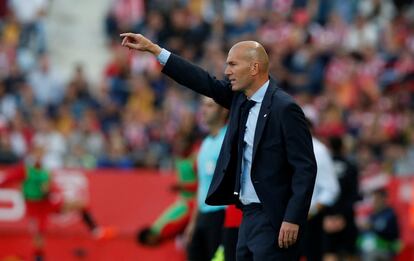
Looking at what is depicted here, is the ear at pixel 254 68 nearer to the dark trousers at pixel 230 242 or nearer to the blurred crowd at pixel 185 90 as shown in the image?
the dark trousers at pixel 230 242

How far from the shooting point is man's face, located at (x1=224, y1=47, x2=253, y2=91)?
8383 mm

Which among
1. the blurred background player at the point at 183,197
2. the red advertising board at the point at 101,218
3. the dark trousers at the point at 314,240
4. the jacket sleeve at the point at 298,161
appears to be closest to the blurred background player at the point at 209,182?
the dark trousers at the point at 314,240

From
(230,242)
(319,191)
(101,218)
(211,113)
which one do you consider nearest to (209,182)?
(211,113)

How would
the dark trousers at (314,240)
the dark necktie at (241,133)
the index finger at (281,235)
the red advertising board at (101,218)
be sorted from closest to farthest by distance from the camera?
1. the index finger at (281,235)
2. the dark necktie at (241,133)
3. the dark trousers at (314,240)
4. the red advertising board at (101,218)

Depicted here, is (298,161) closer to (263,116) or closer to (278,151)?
(278,151)

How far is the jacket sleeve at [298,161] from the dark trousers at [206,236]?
3184mm

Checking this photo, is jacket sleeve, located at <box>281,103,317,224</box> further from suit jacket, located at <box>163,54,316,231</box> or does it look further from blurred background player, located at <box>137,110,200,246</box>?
blurred background player, located at <box>137,110,200,246</box>

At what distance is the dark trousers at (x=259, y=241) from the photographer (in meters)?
8.29

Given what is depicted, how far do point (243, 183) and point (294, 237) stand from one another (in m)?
0.62

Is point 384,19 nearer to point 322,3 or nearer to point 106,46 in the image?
point 322,3

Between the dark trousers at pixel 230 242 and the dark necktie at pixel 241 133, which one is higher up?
the dark necktie at pixel 241 133

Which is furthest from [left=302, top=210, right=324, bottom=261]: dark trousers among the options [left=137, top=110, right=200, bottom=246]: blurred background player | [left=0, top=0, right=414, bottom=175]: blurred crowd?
[left=0, top=0, right=414, bottom=175]: blurred crowd

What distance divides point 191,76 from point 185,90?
1492cm

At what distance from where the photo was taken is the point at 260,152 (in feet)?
27.6
